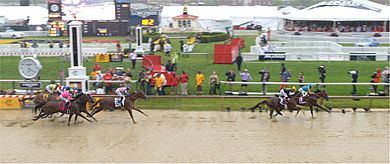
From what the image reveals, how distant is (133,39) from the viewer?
38.2 meters

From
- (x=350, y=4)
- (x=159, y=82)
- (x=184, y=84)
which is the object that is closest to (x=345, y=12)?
(x=350, y=4)

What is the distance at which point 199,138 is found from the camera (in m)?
12.1

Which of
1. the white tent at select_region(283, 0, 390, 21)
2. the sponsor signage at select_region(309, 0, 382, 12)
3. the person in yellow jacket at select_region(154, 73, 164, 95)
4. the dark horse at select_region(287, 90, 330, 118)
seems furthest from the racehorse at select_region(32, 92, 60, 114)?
the sponsor signage at select_region(309, 0, 382, 12)

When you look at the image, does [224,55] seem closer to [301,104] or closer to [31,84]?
[31,84]

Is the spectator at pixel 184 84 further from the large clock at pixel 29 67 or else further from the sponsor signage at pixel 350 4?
the sponsor signage at pixel 350 4

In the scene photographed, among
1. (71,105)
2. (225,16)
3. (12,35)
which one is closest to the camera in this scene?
(71,105)

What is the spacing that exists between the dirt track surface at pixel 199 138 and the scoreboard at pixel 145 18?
1741cm

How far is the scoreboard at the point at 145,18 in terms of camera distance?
32263 millimetres

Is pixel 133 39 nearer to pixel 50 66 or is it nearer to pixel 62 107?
pixel 50 66

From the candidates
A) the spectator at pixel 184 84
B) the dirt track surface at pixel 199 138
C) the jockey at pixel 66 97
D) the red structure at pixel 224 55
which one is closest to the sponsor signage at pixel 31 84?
the dirt track surface at pixel 199 138

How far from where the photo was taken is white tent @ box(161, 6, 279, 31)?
46906 millimetres

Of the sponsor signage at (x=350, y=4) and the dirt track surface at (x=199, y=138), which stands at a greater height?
the sponsor signage at (x=350, y=4)

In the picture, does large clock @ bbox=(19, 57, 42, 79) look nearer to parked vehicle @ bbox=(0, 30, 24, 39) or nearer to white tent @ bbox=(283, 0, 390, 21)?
white tent @ bbox=(283, 0, 390, 21)

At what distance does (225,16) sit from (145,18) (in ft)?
52.5
